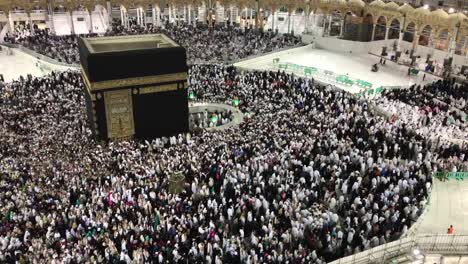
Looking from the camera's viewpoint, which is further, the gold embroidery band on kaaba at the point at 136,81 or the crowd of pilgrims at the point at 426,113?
the crowd of pilgrims at the point at 426,113

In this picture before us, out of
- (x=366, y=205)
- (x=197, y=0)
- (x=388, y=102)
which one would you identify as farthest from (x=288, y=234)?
(x=197, y=0)

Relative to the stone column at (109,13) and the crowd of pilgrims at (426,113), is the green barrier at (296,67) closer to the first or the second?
the crowd of pilgrims at (426,113)

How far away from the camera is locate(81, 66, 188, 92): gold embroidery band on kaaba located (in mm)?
13156

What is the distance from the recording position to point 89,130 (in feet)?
46.5

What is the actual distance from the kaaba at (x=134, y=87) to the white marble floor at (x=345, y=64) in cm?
826

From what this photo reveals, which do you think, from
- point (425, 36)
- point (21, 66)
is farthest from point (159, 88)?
point (425, 36)

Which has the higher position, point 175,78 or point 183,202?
point 175,78

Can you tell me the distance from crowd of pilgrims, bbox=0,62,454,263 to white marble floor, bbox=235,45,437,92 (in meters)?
5.99

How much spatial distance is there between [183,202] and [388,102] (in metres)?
9.56

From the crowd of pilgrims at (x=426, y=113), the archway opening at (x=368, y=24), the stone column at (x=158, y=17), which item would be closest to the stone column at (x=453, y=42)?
the archway opening at (x=368, y=24)

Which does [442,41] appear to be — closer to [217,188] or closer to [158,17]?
[158,17]

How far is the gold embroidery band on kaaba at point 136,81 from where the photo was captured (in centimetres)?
1316

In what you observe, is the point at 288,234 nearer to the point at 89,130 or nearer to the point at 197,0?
the point at 89,130

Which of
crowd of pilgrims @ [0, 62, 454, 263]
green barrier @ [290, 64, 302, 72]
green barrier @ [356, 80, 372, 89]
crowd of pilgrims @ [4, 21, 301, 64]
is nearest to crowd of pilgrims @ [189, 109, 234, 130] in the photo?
→ crowd of pilgrims @ [0, 62, 454, 263]
